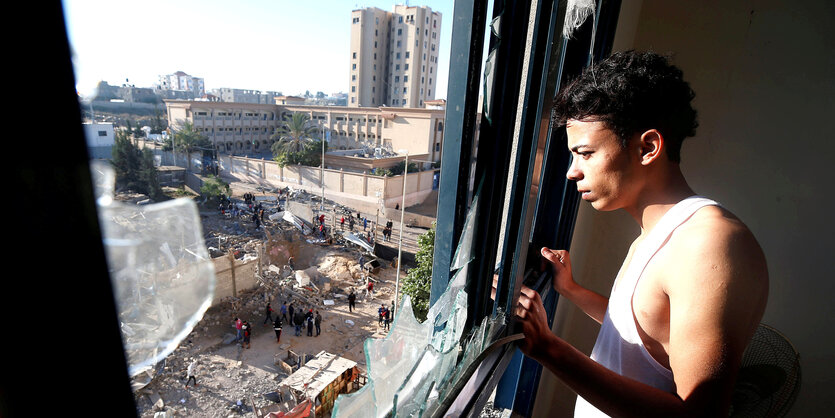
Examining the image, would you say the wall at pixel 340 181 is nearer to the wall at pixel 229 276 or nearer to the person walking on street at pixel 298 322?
the wall at pixel 229 276

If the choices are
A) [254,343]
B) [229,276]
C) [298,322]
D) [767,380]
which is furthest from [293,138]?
[767,380]

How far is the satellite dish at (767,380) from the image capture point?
56.0 inches

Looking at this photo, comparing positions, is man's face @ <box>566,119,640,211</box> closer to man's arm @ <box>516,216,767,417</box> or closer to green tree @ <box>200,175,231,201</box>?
man's arm @ <box>516,216,767,417</box>

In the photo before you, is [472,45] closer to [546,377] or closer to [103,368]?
[103,368]

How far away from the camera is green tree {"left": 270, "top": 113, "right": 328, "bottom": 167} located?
18703mm

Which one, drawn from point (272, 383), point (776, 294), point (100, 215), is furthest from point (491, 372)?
point (272, 383)

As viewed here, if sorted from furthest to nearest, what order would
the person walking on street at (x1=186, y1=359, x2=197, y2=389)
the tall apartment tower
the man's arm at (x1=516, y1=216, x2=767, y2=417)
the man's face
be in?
1. the tall apartment tower
2. the person walking on street at (x1=186, y1=359, x2=197, y2=389)
3. the man's face
4. the man's arm at (x1=516, y1=216, x2=767, y2=417)

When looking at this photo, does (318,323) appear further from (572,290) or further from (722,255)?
(722,255)

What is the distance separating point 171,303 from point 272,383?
20.0 feet

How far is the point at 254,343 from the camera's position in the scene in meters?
8.49

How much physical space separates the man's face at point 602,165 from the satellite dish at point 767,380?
1.05 m

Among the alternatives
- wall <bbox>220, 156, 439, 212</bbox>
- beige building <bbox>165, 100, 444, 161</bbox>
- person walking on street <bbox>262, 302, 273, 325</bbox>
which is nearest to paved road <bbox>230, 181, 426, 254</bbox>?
wall <bbox>220, 156, 439, 212</bbox>

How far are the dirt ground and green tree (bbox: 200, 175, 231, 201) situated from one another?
813mm

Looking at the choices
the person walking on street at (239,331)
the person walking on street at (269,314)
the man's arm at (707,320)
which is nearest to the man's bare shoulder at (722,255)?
the man's arm at (707,320)
